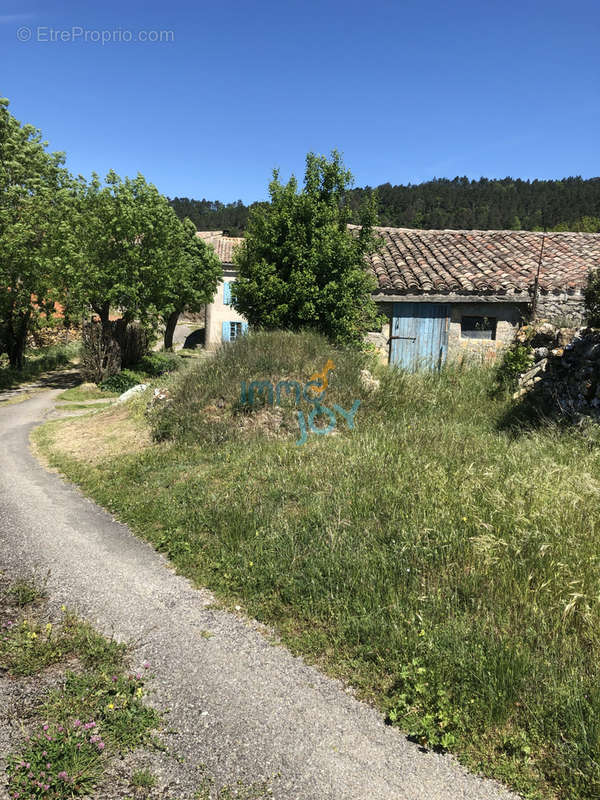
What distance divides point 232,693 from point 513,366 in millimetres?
11677

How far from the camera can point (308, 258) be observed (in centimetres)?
1305

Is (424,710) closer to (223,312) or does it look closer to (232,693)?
(232,693)

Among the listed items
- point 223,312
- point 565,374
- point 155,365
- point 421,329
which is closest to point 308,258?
point 421,329

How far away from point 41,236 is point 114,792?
24566 mm

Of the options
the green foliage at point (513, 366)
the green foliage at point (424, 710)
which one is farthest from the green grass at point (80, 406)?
the green foliage at point (424, 710)

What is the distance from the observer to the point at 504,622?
13.9 feet

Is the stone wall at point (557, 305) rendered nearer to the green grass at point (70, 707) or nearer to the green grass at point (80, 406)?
the green grass at point (80, 406)

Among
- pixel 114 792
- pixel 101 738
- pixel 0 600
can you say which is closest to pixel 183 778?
pixel 114 792

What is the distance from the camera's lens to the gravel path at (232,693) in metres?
3.23

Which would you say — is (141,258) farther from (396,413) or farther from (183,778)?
(183,778)

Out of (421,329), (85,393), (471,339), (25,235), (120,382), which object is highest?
(25,235)

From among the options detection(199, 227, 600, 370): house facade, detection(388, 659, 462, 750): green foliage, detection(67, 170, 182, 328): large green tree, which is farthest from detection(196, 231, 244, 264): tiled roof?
detection(388, 659, 462, 750): green foliage

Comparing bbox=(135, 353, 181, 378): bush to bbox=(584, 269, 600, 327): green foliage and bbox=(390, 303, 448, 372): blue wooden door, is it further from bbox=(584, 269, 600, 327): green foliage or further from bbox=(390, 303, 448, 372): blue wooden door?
bbox=(584, 269, 600, 327): green foliage

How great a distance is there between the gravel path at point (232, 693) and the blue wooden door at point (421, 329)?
12010 mm
